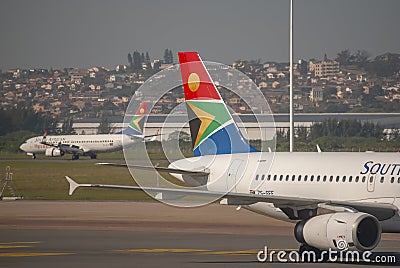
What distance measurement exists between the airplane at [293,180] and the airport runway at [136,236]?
3.52 feet

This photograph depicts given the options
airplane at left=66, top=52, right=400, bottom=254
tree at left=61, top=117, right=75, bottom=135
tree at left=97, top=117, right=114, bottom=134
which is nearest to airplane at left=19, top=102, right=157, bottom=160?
tree at left=61, top=117, right=75, bottom=135

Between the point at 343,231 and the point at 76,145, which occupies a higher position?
the point at 343,231

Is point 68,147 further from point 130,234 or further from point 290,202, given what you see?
point 290,202

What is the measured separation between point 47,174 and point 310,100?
121m

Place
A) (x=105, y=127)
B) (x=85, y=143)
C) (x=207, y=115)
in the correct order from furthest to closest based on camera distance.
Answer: (x=105, y=127) < (x=85, y=143) < (x=207, y=115)

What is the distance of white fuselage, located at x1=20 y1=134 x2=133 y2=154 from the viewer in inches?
4537

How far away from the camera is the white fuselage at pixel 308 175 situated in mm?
26719

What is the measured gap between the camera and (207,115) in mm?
32312

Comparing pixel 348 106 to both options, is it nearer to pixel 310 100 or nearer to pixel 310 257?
pixel 310 100

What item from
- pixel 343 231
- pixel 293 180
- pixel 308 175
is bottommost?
pixel 343 231

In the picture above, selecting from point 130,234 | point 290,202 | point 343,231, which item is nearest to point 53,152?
point 130,234

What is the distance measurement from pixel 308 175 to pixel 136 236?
272 inches

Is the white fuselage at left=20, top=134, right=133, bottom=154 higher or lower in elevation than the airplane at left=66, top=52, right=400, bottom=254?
lower

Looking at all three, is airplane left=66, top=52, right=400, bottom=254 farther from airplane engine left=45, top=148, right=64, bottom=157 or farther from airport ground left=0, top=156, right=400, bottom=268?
airplane engine left=45, top=148, right=64, bottom=157
